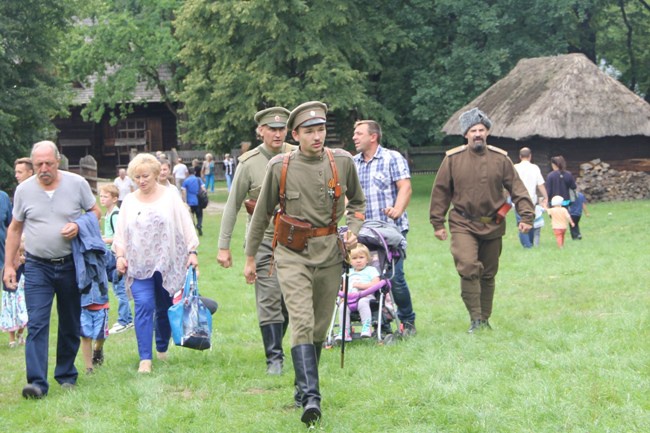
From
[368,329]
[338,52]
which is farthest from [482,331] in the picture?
[338,52]

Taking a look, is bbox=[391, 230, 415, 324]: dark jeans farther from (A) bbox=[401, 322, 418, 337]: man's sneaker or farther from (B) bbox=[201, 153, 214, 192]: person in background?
(B) bbox=[201, 153, 214, 192]: person in background

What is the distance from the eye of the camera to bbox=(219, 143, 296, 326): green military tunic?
9008 millimetres

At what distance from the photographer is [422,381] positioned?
7.87 m

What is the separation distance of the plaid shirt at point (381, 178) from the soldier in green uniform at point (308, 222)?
254cm

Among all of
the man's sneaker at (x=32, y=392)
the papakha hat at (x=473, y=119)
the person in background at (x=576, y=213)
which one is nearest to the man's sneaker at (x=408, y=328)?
the papakha hat at (x=473, y=119)

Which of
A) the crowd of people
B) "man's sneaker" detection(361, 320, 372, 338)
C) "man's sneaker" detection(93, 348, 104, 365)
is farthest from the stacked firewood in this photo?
"man's sneaker" detection(93, 348, 104, 365)

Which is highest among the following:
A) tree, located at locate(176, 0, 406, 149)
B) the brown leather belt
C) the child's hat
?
tree, located at locate(176, 0, 406, 149)

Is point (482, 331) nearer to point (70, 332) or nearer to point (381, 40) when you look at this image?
point (70, 332)

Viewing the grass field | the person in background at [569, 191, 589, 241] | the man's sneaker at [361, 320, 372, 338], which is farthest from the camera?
the person in background at [569, 191, 589, 241]

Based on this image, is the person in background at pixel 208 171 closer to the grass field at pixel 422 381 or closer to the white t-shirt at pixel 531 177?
the white t-shirt at pixel 531 177

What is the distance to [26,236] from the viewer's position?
8875mm

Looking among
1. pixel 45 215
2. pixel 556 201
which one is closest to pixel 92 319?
pixel 45 215

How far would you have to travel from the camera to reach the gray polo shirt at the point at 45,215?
8.80 metres

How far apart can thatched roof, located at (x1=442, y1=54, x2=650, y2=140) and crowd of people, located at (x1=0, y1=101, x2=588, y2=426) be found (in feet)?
73.6
